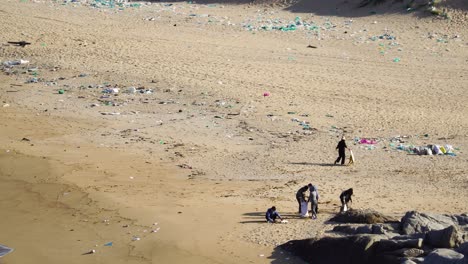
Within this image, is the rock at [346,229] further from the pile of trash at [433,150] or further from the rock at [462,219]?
the pile of trash at [433,150]

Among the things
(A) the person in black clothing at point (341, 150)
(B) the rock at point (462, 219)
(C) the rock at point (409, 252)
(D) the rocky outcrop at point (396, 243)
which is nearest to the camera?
(D) the rocky outcrop at point (396, 243)

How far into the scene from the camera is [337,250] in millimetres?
12945

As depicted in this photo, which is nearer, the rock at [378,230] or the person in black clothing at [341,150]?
the rock at [378,230]

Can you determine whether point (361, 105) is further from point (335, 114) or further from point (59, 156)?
point (59, 156)

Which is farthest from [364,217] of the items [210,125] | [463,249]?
[210,125]

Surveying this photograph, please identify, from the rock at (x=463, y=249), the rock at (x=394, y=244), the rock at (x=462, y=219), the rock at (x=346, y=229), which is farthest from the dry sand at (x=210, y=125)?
the rock at (x=463, y=249)

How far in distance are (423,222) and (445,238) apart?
1.01 meters

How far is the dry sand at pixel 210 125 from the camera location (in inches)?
605

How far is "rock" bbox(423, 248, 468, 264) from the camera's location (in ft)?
38.2

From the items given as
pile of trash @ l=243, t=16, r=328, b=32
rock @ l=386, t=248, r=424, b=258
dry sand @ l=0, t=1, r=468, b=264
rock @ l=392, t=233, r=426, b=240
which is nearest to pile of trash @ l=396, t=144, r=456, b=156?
dry sand @ l=0, t=1, r=468, b=264

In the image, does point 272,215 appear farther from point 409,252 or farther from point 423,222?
point 409,252

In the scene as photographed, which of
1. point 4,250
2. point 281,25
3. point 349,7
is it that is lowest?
point 4,250

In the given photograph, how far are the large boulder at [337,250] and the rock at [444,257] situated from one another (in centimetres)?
98

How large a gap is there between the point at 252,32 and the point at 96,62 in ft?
20.4
